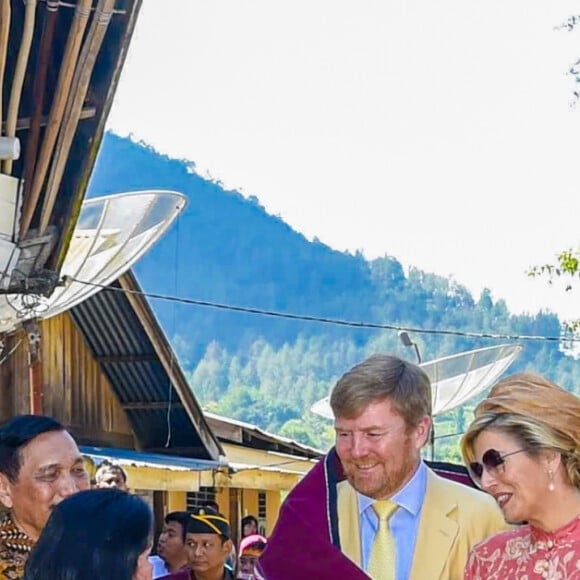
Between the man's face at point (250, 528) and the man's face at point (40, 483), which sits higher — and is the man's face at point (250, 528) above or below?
below

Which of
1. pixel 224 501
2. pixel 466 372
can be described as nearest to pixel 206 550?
pixel 224 501

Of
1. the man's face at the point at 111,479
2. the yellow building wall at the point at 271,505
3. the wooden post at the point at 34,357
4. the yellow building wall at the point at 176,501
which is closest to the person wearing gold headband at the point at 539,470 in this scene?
the man's face at the point at 111,479

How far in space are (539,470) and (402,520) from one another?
30.4 inches

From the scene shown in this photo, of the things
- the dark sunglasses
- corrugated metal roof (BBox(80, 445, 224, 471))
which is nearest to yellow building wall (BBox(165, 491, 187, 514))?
corrugated metal roof (BBox(80, 445, 224, 471))

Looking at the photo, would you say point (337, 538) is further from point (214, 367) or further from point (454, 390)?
point (214, 367)

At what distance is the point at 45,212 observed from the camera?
9.64 metres

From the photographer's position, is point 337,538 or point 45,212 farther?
point 45,212

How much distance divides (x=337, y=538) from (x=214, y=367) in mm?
103500

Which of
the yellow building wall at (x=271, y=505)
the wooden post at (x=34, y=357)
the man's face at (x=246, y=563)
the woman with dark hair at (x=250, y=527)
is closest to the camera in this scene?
the man's face at (x=246, y=563)

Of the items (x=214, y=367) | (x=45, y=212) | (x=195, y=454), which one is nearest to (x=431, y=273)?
(x=214, y=367)

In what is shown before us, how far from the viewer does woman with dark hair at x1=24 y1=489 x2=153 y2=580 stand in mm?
3189

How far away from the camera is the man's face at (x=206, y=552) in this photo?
24.2 feet

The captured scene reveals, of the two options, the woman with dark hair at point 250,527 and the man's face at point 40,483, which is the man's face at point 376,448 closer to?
the man's face at point 40,483

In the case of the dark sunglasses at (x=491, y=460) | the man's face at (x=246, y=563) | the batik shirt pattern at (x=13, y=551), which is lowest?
the man's face at (x=246, y=563)
